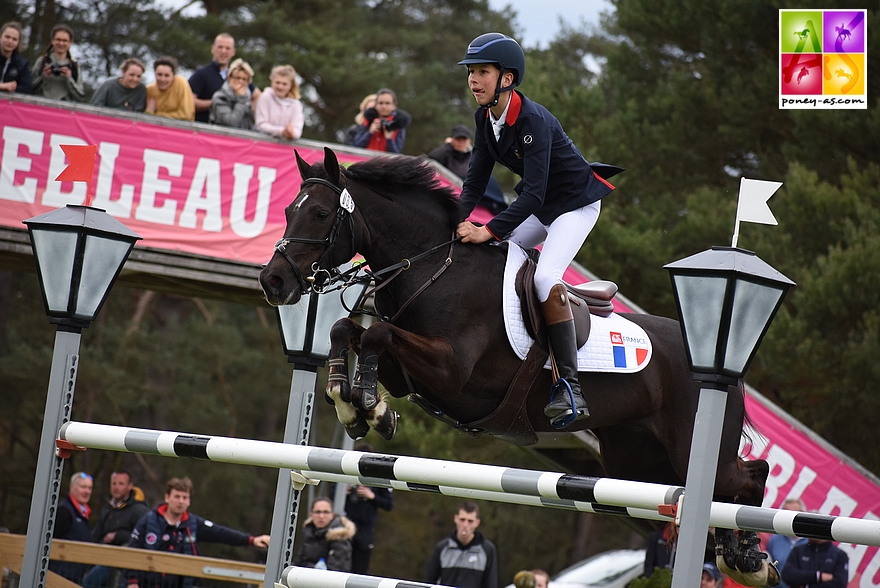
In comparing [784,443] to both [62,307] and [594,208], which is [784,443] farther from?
[62,307]

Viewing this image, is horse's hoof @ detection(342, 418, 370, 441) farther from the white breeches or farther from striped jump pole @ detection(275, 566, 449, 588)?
the white breeches

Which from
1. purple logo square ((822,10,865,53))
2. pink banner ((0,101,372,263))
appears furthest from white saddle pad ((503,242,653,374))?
purple logo square ((822,10,865,53))

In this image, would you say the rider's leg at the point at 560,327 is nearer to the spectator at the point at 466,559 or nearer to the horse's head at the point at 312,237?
the horse's head at the point at 312,237

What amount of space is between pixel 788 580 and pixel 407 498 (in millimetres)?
19122

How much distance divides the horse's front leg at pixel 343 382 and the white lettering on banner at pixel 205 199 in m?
5.18

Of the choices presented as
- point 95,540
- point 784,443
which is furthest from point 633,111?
point 95,540

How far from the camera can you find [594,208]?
5422 millimetres

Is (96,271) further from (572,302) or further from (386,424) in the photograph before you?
(572,302)

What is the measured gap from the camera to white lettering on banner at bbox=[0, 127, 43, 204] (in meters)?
9.28

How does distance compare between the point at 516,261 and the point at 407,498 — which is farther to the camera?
the point at 407,498

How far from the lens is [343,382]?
4469 millimetres

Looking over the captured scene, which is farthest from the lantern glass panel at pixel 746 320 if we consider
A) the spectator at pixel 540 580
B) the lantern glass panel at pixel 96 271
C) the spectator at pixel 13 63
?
the spectator at pixel 13 63

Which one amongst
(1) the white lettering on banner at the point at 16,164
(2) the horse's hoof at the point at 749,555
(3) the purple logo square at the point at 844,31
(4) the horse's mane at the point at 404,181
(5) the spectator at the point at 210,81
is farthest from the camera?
(3) the purple logo square at the point at 844,31

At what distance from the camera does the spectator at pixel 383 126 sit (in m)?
10.5
